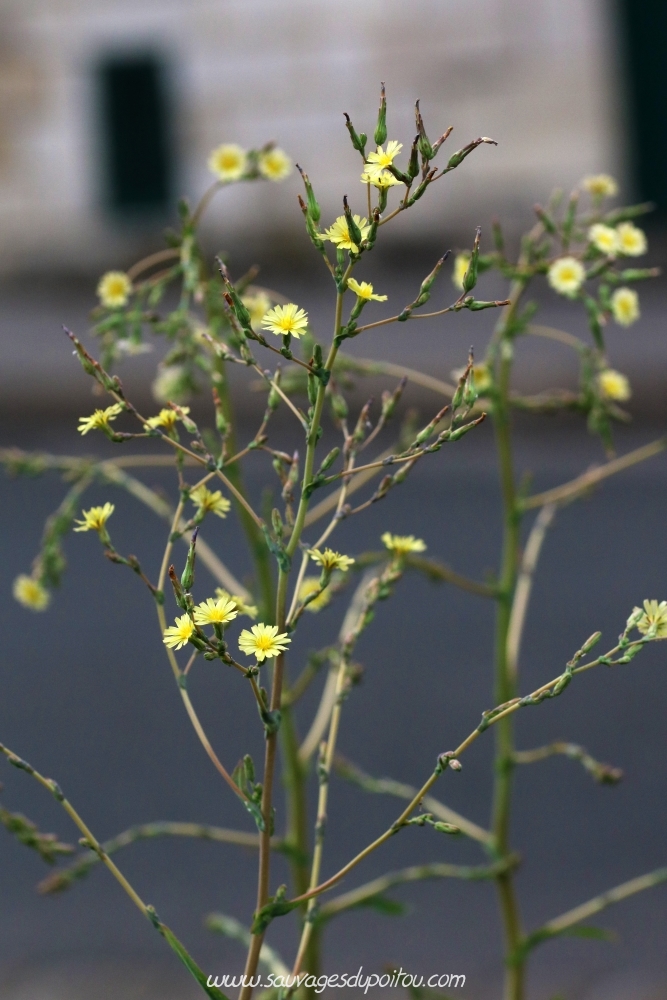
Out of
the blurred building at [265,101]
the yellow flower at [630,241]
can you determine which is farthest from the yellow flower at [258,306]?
the blurred building at [265,101]

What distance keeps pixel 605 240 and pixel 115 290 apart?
489 mm

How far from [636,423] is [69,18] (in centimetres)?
549

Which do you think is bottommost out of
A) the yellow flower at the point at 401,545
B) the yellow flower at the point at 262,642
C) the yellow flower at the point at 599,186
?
the yellow flower at the point at 401,545

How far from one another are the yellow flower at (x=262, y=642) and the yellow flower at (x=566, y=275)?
1.86 feet

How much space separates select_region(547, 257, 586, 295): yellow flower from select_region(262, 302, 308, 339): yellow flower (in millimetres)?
479

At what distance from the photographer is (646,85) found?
9.12m

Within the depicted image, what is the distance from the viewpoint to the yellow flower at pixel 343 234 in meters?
0.77

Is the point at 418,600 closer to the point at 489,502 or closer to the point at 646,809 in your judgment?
the point at 489,502

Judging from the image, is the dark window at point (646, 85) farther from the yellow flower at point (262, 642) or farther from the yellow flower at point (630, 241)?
the yellow flower at point (262, 642)

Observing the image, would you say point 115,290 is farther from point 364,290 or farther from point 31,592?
point 364,290

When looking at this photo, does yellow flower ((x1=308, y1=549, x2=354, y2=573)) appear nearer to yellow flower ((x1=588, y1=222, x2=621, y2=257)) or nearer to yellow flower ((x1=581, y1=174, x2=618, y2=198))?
yellow flower ((x1=588, y1=222, x2=621, y2=257))

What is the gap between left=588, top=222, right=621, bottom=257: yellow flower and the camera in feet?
4.08

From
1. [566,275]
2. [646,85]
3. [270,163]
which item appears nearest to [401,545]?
[566,275]

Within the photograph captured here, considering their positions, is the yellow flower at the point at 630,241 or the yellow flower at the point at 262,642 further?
the yellow flower at the point at 630,241
